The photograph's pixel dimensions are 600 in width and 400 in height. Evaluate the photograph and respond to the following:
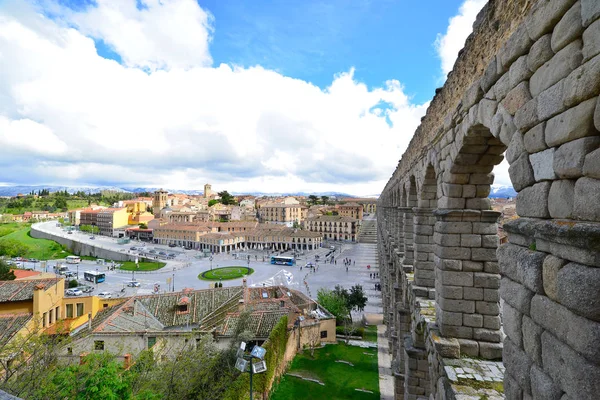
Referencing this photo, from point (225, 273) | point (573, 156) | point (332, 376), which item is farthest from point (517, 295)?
point (225, 273)

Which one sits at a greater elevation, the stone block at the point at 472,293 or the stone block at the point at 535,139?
the stone block at the point at 535,139

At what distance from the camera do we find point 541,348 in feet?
7.38

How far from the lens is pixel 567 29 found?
2092mm

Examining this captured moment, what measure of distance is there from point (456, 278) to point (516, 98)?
3.13 metres

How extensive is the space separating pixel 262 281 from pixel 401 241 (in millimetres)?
27195

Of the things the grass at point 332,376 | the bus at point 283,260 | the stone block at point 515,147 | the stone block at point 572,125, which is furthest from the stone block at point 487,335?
the bus at point 283,260

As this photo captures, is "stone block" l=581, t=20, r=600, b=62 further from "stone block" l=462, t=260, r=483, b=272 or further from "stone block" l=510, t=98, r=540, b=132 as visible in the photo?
"stone block" l=462, t=260, r=483, b=272

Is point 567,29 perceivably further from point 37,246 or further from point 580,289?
point 37,246

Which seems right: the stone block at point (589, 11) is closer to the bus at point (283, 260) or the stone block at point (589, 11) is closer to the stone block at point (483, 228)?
the stone block at point (483, 228)

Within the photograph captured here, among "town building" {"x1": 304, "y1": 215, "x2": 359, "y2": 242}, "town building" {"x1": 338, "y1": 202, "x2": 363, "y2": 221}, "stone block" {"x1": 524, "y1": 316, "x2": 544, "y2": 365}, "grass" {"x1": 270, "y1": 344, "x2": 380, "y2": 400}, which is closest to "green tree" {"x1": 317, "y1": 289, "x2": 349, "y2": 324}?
"grass" {"x1": 270, "y1": 344, "x2": 380, "y2": 400}

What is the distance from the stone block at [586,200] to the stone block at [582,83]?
506 millimetres

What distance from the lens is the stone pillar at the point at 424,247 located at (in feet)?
23.5

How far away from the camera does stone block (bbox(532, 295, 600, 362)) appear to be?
1.72 meters

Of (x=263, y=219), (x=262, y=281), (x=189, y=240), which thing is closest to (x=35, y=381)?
(x=262, y=281)
